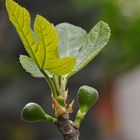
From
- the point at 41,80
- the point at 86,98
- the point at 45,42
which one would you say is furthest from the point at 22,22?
the point at 41,80

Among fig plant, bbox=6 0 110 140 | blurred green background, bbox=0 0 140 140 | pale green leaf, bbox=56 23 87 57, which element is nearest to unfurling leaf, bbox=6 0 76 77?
fig plant, bbox=6 0 110 140

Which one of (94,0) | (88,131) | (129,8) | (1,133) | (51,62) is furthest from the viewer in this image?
(88,131)

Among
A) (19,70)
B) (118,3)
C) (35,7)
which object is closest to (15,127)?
(19,70)

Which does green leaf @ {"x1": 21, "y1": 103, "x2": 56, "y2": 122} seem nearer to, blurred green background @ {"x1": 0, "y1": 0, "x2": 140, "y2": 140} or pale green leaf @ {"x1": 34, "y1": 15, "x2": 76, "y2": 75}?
pale green leaf @ {"x1": 34, "y1": 15, "x2": 76, "y2": 75}

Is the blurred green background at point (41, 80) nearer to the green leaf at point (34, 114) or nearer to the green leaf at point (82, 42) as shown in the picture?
the green leaf at point (82, 42)

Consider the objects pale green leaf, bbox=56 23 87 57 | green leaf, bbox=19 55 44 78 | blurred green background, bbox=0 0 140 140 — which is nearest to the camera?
green leaf, bbox=19 55 44 78

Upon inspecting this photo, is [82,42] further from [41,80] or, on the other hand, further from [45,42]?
[41,80]

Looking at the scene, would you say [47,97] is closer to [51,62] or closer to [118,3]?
[118,3]

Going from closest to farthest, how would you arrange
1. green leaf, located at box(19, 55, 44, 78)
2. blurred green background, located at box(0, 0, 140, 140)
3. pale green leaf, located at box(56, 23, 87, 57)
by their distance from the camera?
green leaf, located at box(19, 55, 44, 78) → pale green leaf, located at box(56, 23, 87, 57) → blurred green background, located at box(0, 0, 140, 140)

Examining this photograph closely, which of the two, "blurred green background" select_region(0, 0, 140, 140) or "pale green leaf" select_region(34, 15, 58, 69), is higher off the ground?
"pale green leaf" select_region(34, 15, 58, 69)
